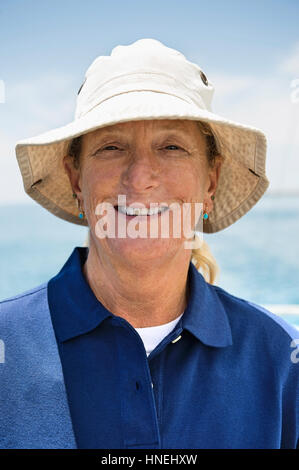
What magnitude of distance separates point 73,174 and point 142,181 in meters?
0.36

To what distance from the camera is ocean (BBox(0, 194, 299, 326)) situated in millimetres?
14719

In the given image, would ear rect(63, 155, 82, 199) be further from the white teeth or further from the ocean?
the ocean

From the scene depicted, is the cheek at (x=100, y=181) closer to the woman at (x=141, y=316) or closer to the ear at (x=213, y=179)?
the woman at (x=141, y=316)

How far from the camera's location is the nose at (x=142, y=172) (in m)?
1.30

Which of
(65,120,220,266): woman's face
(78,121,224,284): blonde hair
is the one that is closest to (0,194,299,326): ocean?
(78,121,224,284): blonde hair

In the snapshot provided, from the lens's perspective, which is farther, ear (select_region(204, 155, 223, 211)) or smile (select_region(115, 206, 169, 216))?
ear (select_region(204, 155, 223, 211))

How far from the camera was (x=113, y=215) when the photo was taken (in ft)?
4.50

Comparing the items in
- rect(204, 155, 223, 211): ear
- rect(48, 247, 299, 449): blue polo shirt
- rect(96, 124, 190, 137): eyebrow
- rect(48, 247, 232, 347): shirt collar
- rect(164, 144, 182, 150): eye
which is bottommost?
rect(48, 247, 299, 449): blue polo shirt

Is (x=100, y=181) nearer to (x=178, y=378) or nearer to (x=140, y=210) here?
(x=140, y=210)

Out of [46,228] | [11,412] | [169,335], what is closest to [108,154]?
[169,335]

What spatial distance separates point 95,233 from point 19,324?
13.3 inches

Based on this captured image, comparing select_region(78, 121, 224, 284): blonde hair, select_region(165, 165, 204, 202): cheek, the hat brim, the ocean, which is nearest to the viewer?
the hat brim

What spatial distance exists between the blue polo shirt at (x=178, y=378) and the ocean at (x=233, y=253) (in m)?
10.8
